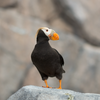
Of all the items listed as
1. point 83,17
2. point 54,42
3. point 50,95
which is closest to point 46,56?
point 50,95

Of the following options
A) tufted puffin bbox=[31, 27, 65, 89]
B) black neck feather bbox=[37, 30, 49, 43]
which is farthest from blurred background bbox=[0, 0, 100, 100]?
black neck feather bbox=[37, 30, 49, 43]

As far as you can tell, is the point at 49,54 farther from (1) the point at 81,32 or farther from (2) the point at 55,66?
(1) the point at 81,32

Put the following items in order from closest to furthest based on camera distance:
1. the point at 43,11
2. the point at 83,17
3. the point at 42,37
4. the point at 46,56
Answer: the point at 46,56, the point at 42,37, the point at 83,17, the point at 43,11

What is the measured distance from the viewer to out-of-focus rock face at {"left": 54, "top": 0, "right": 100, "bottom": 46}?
7734 millimetres

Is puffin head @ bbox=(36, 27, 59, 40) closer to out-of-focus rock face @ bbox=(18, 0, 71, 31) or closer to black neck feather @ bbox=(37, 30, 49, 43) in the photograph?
black neck feather @ bbox=(37, 30, 49, 43)

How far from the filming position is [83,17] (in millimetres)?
7738

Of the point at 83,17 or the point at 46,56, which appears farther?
the point at 83,17

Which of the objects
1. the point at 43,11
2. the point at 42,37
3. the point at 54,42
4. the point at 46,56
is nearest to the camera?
the point at 46,56

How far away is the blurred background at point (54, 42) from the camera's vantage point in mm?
6207

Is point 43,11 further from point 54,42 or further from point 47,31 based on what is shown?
point 47,31

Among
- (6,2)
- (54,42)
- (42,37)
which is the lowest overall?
(54,42)

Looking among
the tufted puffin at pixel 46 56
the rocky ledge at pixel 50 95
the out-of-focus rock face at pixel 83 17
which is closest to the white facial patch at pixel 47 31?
the tufted puffin at pixel 46 56

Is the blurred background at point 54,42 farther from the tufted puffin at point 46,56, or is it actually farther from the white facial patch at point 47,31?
the white facial patch at point 47,31

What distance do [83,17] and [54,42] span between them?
1711 millimetres
